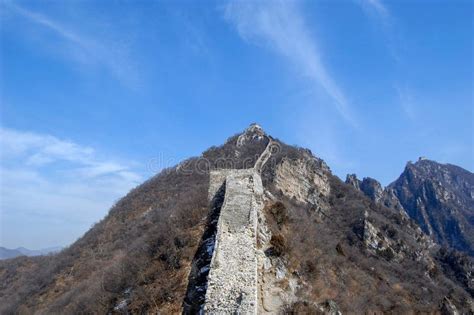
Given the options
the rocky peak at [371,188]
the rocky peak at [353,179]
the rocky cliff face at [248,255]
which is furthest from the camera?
the rocky peak at [371,188]

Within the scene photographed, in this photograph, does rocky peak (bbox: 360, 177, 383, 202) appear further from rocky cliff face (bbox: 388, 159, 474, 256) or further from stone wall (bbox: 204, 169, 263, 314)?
stone wall (bbox: 204, 169, 263, 314)

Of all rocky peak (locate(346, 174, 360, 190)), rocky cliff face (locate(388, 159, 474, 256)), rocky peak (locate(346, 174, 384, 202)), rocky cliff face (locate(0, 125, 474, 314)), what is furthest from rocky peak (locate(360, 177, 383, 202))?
rocky cliff face (locate(0, 125, 474, 314))

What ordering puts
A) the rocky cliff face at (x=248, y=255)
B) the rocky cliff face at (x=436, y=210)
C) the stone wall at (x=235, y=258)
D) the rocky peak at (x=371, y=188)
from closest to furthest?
the stone wall at (x=235, y=258) < the rocky cliff face at (x=248, y=255) < the rocky peak at (x=371, y=188) < the rocky cliff face at (x=436, y=210)

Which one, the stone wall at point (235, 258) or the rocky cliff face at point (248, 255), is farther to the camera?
the rocky cliff face at point (248, 255)

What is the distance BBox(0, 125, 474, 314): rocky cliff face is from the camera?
55.1 feet

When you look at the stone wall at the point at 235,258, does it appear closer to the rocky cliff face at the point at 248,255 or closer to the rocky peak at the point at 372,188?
the rocky cliff face at the point at 248,255

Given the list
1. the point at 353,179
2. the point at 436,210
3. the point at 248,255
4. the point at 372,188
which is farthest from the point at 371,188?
the point at 248,255

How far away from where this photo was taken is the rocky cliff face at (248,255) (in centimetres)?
1678

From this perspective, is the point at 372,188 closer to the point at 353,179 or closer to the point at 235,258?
the point at 353,179

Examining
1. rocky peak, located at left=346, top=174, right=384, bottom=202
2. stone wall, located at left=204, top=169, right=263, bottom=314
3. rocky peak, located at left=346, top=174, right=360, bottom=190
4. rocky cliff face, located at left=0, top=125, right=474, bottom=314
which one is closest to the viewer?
stone wall, located at left=204, top=169, right=263, bottom=314

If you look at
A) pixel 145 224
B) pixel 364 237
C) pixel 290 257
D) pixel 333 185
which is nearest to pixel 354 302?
pixel 290 257

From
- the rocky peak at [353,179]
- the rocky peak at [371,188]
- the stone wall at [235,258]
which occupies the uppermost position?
the rocky peak at [371,188]

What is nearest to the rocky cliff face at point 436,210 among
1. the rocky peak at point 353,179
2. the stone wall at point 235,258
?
the rocky peak at point 353,179

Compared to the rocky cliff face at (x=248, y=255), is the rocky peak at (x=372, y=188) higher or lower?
higher
